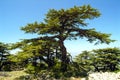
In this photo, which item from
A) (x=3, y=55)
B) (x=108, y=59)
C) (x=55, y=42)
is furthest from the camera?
(x=3, y=55)

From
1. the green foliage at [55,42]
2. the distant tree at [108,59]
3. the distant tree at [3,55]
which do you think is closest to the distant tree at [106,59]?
the distant tree at [108,59]

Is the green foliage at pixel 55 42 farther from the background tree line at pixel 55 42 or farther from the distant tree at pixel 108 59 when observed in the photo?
the distant tree at pixel 108 59

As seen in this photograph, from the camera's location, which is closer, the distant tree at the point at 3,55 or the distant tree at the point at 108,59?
the distant tree at the point at 108,59

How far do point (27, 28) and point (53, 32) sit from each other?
337cm

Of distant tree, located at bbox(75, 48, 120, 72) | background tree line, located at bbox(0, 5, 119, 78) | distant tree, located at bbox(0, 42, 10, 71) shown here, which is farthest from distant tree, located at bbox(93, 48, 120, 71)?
distant tree, located at bbox(0, 42, 10, 71)

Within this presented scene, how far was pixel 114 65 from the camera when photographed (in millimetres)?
31562

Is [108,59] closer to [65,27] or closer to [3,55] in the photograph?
[65,27]

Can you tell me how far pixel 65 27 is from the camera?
26797 mm

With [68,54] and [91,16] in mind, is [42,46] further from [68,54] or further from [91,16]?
[91,16]

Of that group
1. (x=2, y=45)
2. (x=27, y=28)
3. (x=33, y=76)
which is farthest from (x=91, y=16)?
(x=2, y=45)

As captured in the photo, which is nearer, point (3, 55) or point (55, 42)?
point (55, 42)

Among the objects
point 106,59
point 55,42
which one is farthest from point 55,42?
point 106,59

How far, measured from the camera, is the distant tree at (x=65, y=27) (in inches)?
970

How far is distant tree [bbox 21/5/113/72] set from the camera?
24.6 m
